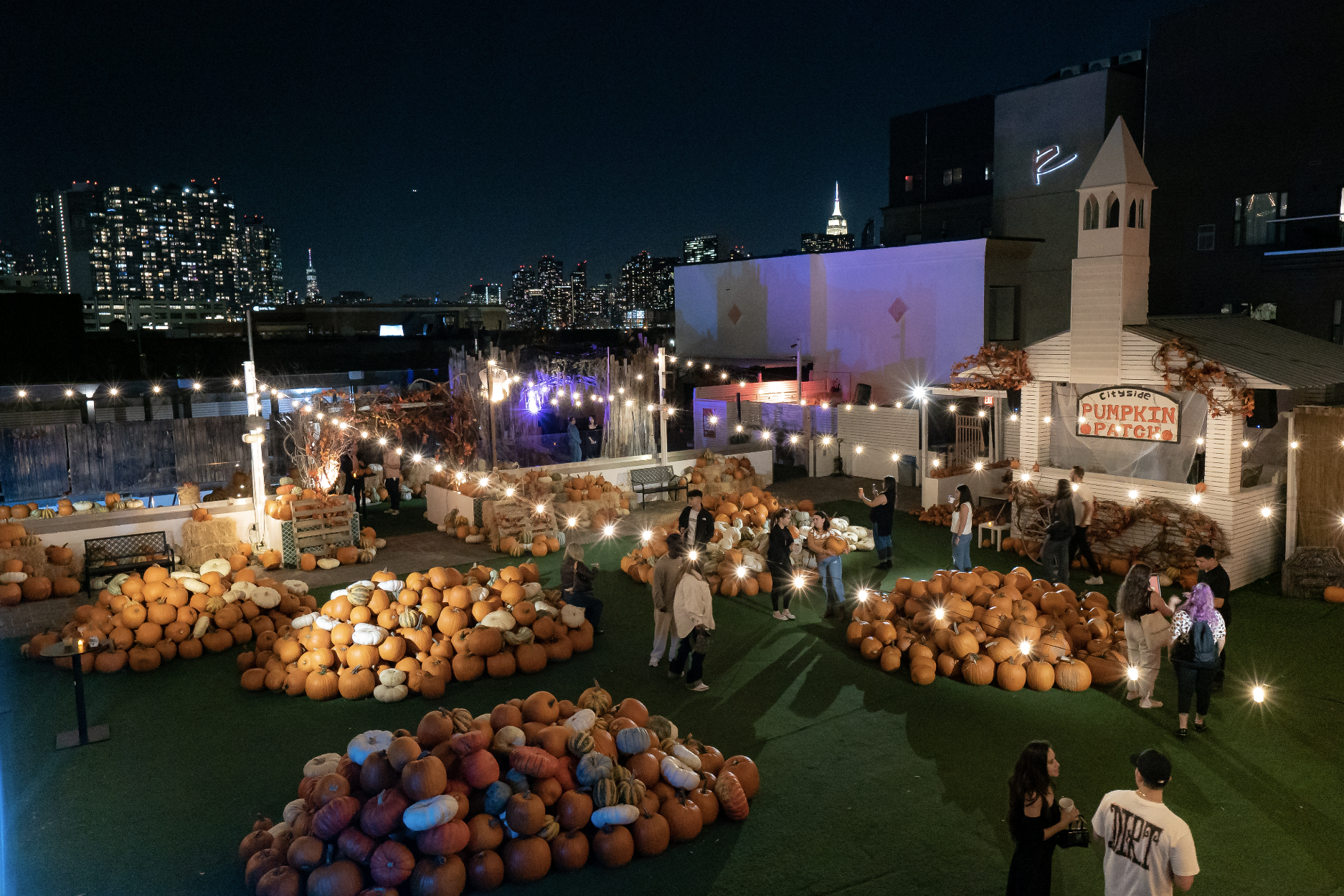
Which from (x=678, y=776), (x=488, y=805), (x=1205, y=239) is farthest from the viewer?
(x=1205, y=239)

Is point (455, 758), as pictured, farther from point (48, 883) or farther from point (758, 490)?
point (758, 490)

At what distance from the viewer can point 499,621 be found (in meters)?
10.3

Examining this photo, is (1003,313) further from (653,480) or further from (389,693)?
(389,693)

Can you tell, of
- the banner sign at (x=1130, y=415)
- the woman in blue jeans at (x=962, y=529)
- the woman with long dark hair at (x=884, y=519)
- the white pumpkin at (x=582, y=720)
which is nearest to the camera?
the white pumpkin at (x=582, y=720)

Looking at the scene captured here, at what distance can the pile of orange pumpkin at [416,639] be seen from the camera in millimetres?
9531

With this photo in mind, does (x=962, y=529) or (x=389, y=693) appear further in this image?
(x=962, y=529)

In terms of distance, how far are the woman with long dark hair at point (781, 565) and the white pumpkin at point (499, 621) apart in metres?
3.45

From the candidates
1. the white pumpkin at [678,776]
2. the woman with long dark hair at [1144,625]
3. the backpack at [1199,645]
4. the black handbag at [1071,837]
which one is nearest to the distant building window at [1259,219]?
the woman with long dark hair at [1144,625]

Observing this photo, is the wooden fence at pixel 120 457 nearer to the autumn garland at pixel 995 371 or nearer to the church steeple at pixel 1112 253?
the autumn garland at pixel 995 371

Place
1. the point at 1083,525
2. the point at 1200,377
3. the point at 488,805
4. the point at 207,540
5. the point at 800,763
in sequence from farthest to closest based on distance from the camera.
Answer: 1. the point at 207,540
2. the point at 1200,377
3. the point at 1083,525
4. the point at 800,763
5. the point at 488,805

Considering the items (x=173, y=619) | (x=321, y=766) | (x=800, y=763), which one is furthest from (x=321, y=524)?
(x=800, y=763)

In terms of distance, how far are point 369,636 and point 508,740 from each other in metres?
3.79

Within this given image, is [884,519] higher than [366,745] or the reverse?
higher

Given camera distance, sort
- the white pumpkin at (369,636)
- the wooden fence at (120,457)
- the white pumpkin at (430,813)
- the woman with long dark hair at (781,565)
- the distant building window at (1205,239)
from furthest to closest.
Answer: the distant building window at (1205,239) → the wooden fence at (120,457) → the woman with long dark hair at (781,565) → the white pumpkin at (369,636) → the white pumpkin at (430,813)
